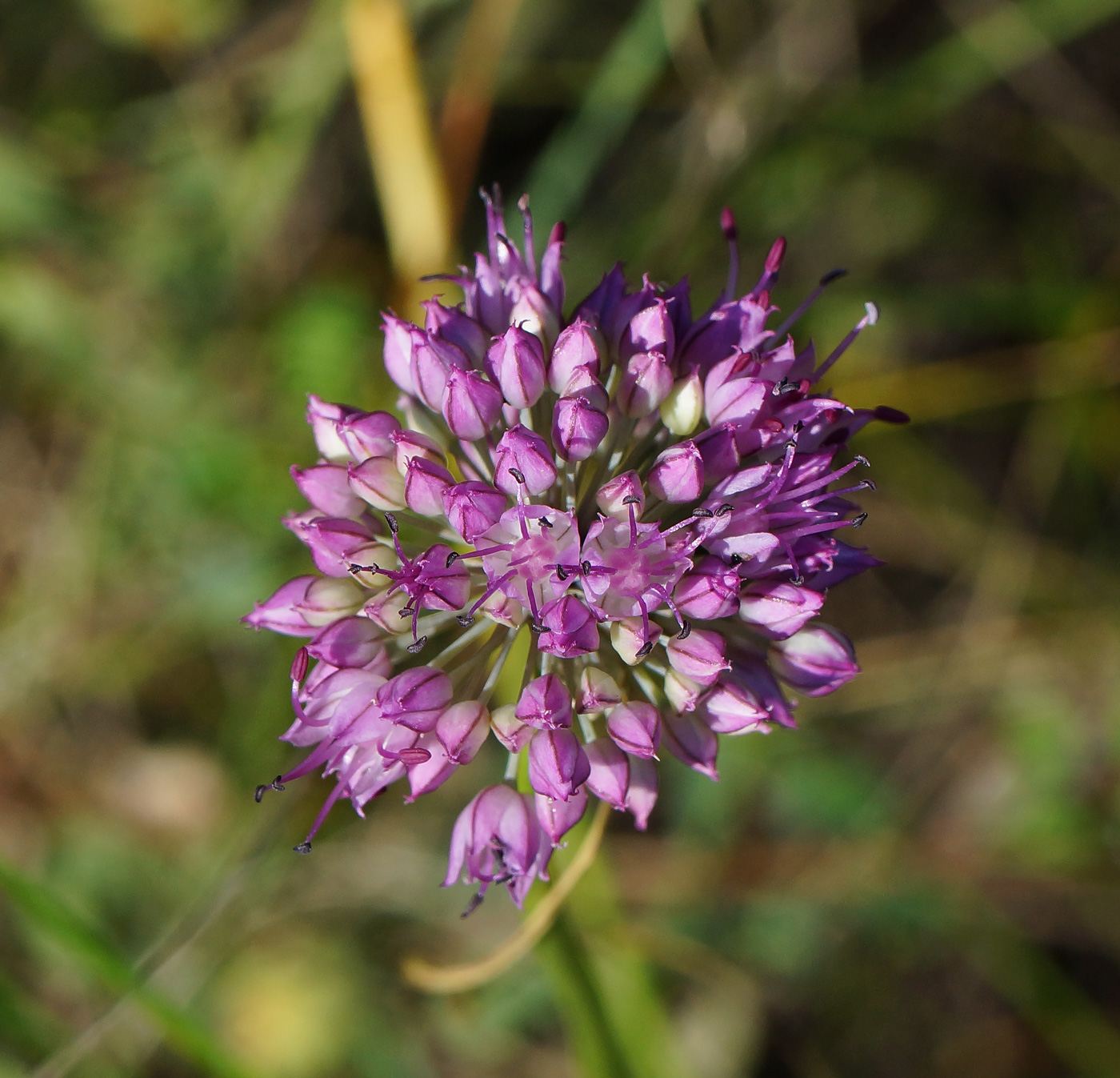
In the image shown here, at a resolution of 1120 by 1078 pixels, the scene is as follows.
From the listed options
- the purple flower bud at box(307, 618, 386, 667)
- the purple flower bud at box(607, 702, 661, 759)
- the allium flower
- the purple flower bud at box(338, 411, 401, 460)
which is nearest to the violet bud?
the allium flower

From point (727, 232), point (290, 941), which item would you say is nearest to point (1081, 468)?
point (727, 232)

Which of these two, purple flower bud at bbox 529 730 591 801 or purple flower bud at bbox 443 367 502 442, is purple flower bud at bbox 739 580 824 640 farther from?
purple flower bud at bbox 443 367 502 442

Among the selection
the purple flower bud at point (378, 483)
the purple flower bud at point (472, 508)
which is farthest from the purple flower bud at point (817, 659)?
the purple flower bud at point (378, 483)

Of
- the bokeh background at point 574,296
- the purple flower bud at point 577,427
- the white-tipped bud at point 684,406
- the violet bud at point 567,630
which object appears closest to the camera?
the violet bud at point 567,630

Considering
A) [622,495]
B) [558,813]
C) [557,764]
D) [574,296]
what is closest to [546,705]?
[557,764]

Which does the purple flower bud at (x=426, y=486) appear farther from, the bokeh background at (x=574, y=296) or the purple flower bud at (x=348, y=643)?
the bokeh background at (x=574, y=296)

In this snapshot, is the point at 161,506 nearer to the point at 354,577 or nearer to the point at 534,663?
the point at 354,577

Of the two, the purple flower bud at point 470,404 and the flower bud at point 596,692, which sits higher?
the purple flower bud at point 470,404

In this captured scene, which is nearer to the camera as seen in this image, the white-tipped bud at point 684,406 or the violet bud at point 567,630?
the violet bud at point 567,630
